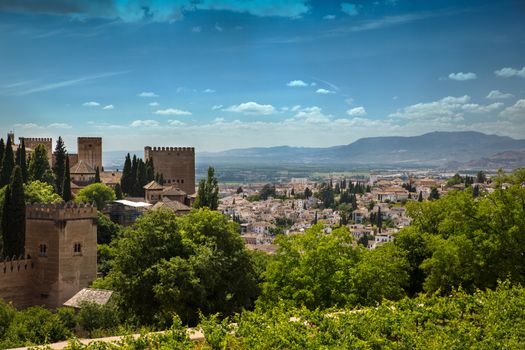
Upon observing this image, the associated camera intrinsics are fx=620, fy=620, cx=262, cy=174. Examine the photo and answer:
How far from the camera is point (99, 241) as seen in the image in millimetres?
40812

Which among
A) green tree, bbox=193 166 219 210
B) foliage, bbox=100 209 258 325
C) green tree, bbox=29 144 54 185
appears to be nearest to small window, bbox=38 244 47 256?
foliage, bbox=100 209 258 325

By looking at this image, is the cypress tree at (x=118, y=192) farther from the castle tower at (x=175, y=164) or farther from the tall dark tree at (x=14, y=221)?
the tall dark tree at (x=14, y=221)

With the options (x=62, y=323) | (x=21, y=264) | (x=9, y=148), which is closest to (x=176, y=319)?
(x=62, y=323)

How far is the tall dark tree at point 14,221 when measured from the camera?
33312 millimetres

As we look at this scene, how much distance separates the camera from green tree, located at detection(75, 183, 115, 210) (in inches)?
1877

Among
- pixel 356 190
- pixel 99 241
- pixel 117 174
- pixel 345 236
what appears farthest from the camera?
pixel 356 190

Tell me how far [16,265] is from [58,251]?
85.3 inches

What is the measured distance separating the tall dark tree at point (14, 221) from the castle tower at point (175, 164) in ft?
107

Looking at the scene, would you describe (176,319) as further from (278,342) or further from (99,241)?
(99,241)

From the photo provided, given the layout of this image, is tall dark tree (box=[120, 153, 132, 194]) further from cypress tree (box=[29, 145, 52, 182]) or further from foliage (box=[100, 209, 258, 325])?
foliage (box=[100, 209, 258, 325])

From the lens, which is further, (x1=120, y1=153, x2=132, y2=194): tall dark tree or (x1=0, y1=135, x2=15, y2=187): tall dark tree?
(x1=120, y1=153, x2=132, y2=194): tall dark tree

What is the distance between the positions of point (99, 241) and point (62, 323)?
17147mm

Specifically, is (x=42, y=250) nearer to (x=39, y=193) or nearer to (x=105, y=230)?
(x=105, y=230)

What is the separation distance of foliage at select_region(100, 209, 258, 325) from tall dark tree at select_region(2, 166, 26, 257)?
13838mm
